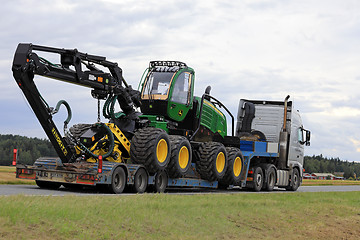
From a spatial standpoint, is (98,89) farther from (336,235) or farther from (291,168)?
(291,168)

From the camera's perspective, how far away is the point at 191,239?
11.5 metres

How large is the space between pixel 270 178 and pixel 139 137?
1141 centimetres

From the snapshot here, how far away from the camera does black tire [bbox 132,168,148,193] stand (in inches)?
725

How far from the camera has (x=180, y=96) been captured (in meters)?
21.9

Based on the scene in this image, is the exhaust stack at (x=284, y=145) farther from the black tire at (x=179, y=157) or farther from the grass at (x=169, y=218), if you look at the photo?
the grass at (x=169, y=218)

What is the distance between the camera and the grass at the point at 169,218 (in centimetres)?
991

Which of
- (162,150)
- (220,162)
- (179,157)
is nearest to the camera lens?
(162,150)

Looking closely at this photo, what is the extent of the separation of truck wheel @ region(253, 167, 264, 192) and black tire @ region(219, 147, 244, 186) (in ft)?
4.44

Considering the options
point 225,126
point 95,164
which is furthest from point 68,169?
point 225,126

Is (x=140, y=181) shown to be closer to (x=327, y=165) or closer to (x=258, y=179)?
(x=258, y=179)

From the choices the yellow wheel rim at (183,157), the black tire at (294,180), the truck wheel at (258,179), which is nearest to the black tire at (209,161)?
→ the yellow wheel rim at (183,157)

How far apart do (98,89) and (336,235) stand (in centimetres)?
938

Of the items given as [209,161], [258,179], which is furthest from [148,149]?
[258,179]

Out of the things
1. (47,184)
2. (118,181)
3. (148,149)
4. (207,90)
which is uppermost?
(207,90)
